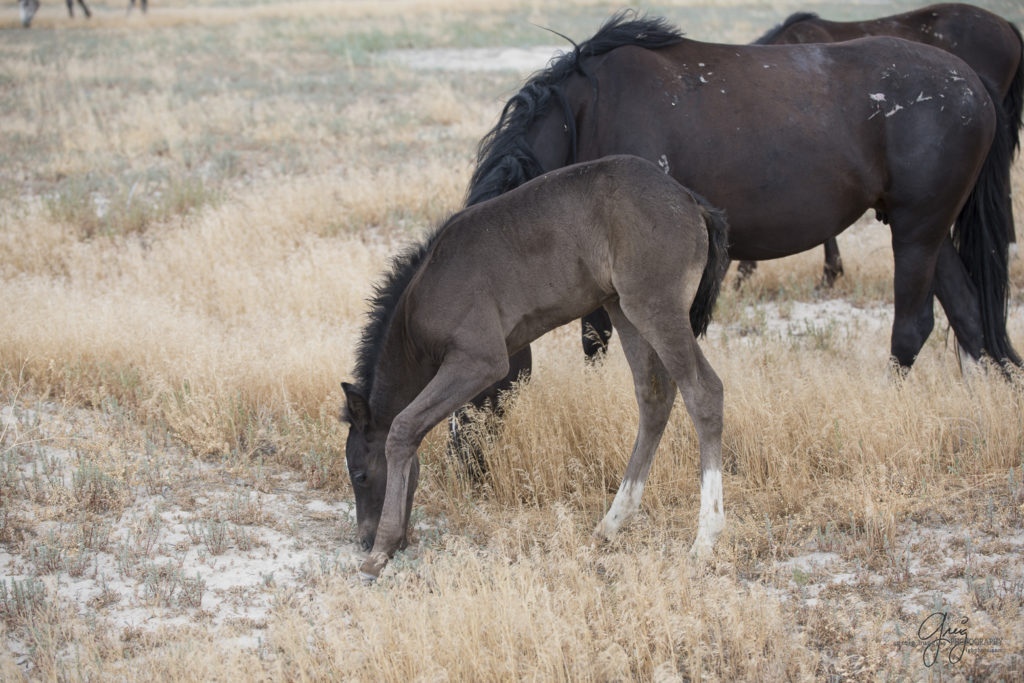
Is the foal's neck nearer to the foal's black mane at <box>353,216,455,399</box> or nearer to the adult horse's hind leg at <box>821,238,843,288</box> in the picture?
the foal's black mane at <box>353,216,455,399</box>

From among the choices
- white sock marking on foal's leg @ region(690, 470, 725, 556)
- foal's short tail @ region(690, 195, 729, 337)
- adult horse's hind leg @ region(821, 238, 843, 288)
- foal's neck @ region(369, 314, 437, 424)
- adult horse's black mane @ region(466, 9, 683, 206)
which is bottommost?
adult horse's hind leg @ region(821, 238, 843, 288)

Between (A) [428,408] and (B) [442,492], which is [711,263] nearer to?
(A) [428,408]

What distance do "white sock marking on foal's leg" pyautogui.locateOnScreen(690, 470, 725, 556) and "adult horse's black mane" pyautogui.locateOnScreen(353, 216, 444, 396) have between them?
5.61ft

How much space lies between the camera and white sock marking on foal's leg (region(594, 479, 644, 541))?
179 inches

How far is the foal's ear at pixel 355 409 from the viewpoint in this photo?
14.3ft

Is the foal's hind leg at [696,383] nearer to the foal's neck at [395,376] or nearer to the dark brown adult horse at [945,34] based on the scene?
the foal's neck at [395,376]

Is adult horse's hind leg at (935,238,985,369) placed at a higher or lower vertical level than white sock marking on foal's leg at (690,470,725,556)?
higher

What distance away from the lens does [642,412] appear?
184 inches

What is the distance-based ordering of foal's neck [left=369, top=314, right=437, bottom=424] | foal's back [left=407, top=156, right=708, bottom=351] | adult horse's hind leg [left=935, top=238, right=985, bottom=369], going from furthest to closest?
adult horse's hind leg [left=935, top=238, right=985, bottom=369]
foal's neck [left=369, top=314, right=437, bottom=424]
foal's back [left=407, top=156, right=708, bottom=351]

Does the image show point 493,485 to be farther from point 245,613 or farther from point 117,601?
point 117,601

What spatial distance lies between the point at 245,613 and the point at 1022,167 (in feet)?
33.2

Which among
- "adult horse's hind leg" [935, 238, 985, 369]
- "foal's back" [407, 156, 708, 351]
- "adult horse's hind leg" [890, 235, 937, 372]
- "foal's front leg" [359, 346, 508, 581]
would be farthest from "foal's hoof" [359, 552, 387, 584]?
"adult horse's hind leg" [935, 238, 985, 369]

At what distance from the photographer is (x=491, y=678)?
130 inches

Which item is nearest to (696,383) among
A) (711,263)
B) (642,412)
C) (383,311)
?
(642,412)
